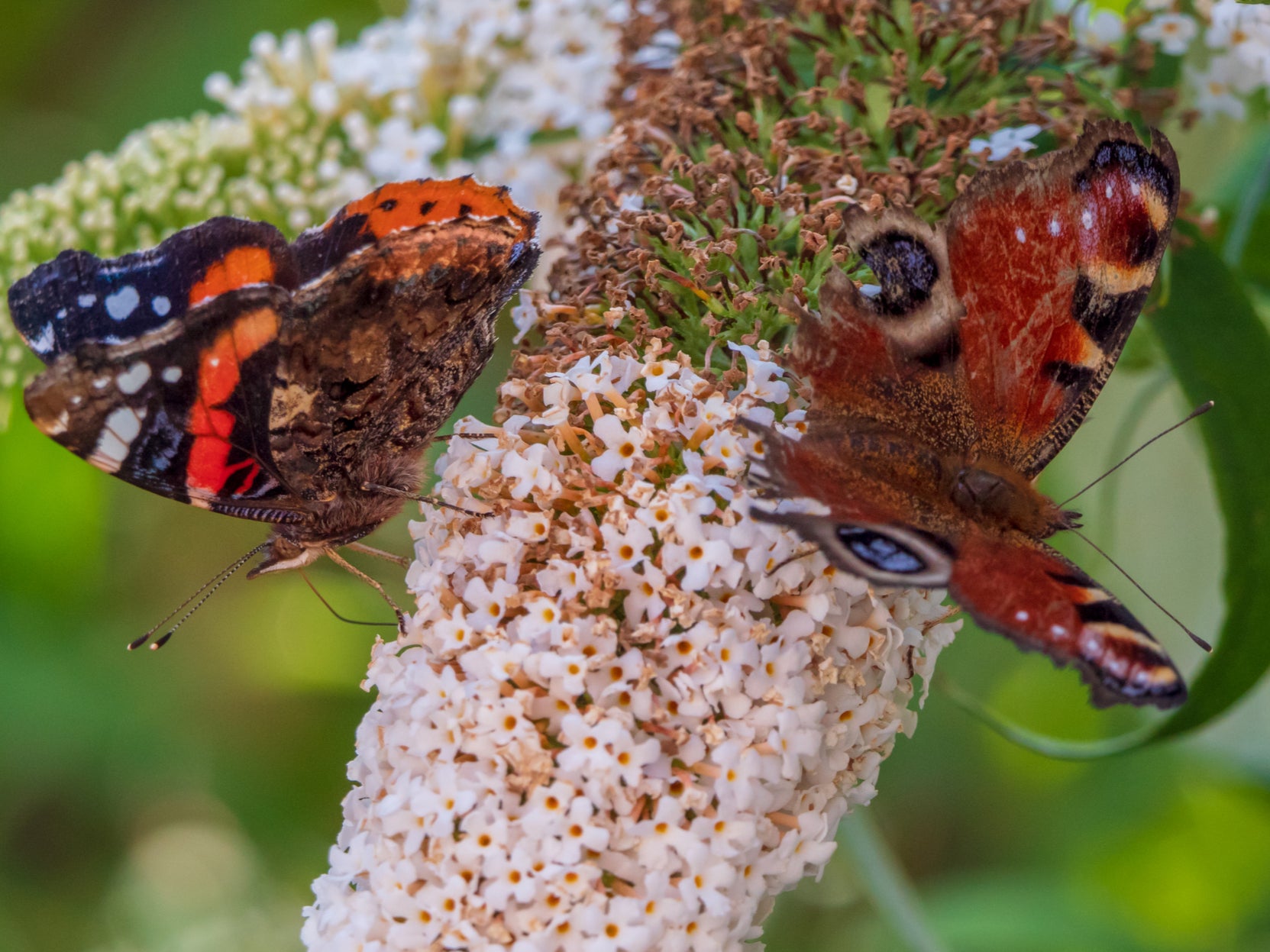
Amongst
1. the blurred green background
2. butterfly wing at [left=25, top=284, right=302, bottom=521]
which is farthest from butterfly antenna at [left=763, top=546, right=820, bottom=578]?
the blurred green background

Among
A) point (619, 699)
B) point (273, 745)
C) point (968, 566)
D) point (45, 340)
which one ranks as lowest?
point (273, 745)

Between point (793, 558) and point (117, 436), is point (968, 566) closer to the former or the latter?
point (793, 558)

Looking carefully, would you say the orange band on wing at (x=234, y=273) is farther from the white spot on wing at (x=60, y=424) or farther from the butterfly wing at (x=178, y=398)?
the white spot on wing at (x=60, y=424)

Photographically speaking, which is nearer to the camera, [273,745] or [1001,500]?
[1001,500]

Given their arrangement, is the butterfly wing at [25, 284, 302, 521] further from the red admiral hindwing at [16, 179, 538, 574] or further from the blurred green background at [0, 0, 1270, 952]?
the blurred green background at [0, 0, 1270, 952]

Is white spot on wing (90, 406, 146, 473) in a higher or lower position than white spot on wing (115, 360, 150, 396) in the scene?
lower

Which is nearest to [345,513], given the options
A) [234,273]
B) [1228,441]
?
[234,273]

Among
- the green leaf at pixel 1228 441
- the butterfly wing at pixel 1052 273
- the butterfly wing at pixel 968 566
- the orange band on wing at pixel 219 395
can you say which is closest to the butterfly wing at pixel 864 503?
the butterfly wing at pixel 968 566

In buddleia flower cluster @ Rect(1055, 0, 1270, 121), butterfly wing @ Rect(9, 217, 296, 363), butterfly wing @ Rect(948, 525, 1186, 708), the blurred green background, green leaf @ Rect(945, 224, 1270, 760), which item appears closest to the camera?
butterfly wing @ Rect(948, 525, 1186, 708)
